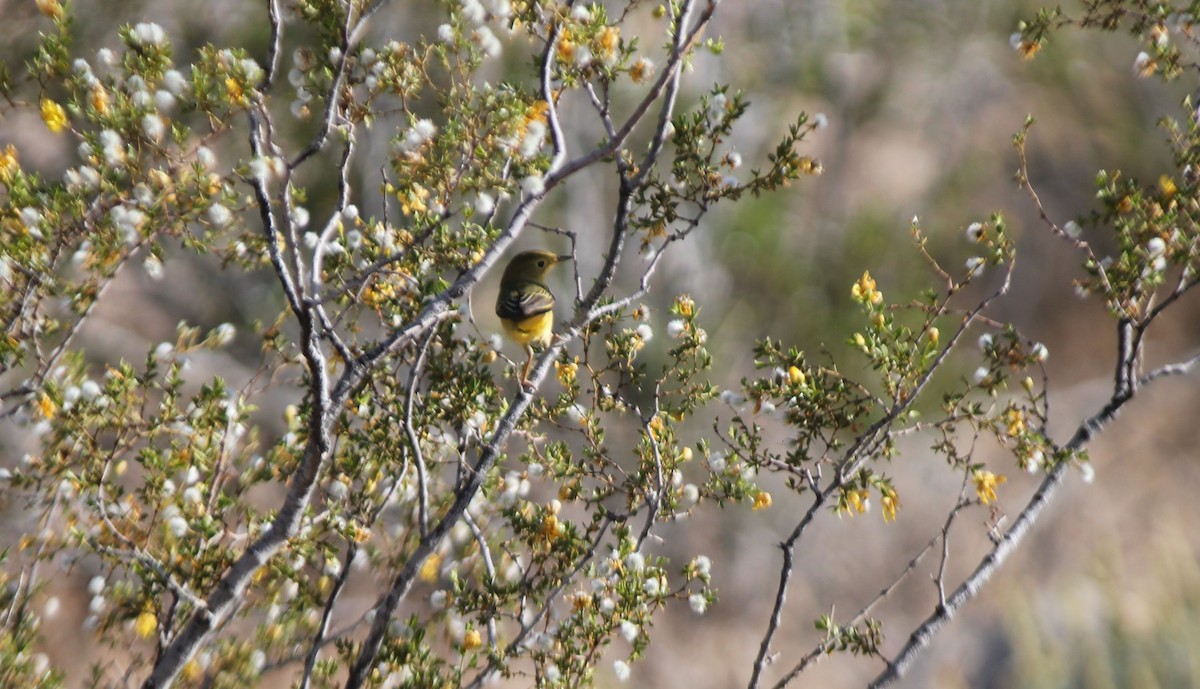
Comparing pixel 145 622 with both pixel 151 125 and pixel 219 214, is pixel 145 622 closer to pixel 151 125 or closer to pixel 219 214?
pixel 219 214

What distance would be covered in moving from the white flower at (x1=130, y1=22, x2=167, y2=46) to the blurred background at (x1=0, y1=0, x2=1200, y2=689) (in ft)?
14.1

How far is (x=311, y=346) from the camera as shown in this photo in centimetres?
200

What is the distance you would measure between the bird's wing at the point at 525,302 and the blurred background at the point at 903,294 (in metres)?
3.60

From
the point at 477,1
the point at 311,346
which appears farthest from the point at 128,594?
the point at 477,1

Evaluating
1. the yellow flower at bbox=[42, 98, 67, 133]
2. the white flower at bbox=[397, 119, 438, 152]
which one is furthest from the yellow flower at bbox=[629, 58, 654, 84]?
the yellow flower at bbox=[42, 98, 67, 133]

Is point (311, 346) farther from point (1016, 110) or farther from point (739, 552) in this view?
point (1016, 110)

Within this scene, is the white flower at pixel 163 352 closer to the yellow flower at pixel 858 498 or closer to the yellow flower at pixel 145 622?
the yellow flower at pixel 145 622

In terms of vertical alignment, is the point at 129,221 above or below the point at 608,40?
below

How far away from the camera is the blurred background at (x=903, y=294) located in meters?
7.43

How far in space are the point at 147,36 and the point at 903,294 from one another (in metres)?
7.92

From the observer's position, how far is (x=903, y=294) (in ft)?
30.5

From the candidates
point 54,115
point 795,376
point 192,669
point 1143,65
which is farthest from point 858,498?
point 54,115

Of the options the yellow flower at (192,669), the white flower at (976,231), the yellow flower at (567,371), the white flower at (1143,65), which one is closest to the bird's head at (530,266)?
the yellow flower at (567,371)

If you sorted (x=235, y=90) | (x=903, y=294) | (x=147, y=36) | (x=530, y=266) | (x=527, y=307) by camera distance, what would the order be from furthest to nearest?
(x=903, y=294) → (x=530, y=266) → (x=527, y=307) → (x=147, y=36) → (x=235, y=90)
